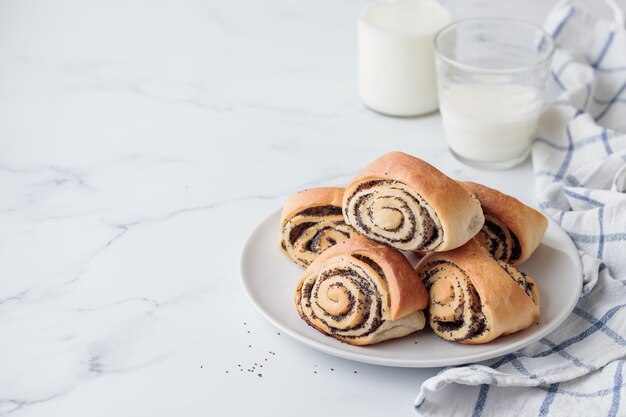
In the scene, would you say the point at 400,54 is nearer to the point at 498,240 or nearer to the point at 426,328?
the point at 498,240

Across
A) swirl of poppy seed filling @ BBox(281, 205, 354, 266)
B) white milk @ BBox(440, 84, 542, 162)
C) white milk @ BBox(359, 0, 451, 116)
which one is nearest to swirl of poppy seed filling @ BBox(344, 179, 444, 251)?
swirl of poppy seed filling @ BBox(281, 205, 354, 266)

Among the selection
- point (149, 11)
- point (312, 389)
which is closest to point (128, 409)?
point (312, 389)

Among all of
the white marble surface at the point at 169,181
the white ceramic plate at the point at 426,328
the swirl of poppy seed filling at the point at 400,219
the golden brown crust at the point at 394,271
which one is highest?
the swirl of poppy seed filling at the point at 400,219

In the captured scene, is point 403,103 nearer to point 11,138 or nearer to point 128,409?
point 11,138

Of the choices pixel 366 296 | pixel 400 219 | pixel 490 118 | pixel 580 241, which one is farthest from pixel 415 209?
pixel 490 118

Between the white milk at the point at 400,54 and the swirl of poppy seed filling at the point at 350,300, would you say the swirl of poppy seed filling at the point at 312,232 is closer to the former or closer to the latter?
the swirl of poppy seed filling at the point at 350,300

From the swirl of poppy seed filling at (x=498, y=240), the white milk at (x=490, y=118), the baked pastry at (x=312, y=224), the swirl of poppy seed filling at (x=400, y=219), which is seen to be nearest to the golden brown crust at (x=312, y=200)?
the baked pastry at (x=312, y=224)
